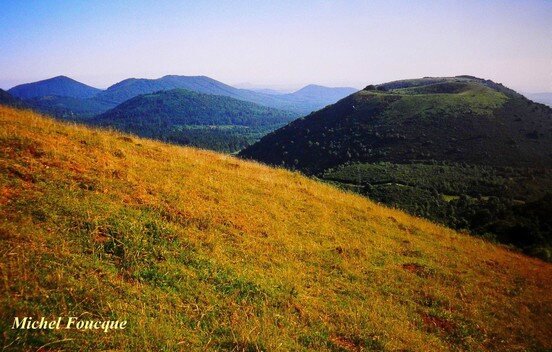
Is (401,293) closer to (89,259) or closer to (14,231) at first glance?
(89,259)

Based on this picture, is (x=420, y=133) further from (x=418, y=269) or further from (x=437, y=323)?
(x=437, y=323)

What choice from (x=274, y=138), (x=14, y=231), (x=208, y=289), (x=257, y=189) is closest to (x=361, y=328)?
(x=208, y=289)

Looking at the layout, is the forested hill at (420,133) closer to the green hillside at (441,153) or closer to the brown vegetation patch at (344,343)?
the green hillside at (441,153)

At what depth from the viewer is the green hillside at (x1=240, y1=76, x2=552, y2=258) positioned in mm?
67500

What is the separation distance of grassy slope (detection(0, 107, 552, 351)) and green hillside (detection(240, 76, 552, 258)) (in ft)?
128

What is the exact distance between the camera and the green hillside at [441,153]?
67500mm

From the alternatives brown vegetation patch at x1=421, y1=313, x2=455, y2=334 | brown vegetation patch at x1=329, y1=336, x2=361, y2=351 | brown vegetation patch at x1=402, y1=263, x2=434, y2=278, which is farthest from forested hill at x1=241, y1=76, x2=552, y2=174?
brown vegetation patch at x1=329, y1=336, x2=361, y2=351

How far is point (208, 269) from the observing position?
7.57m

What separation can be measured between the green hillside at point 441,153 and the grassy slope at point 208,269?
39142 mm

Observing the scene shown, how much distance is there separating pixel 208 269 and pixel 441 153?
110m

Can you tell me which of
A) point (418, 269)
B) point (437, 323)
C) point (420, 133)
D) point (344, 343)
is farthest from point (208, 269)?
point (420, 133)

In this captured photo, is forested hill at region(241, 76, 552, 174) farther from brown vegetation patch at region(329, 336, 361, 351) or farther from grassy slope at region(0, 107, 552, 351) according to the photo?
brown vegetation patch at region(329, 336, 361, 351)

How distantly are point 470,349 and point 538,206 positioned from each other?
64.3 metres

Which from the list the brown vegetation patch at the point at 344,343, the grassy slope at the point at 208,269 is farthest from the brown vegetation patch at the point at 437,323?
the brown vegetation patch at the point at 344,343
